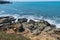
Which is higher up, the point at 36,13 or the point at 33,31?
the point at 33,31

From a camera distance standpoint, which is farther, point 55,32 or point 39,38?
point 55,32

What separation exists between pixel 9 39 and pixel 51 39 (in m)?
6.25

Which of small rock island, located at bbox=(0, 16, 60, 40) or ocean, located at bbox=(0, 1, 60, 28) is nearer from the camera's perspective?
small rock island, located at bbox=(0, 16, 60, 40)

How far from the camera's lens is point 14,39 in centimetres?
989

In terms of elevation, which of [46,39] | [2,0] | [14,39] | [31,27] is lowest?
[2,0]

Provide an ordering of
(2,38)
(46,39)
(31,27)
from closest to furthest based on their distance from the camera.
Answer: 1. (2,38)
2. (46,39)
3. (31,27)

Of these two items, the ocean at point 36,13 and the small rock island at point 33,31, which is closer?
the small rock island at point 33,31

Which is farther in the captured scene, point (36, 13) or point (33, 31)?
point (36, 13)

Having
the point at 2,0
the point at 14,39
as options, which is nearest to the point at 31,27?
the point at 14,39

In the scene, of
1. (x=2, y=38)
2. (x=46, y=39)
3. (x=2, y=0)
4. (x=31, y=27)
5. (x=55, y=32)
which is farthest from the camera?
(x=2, y=0)

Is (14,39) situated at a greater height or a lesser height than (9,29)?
greater

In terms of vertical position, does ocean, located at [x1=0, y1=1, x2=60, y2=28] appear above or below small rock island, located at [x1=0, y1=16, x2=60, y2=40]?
below

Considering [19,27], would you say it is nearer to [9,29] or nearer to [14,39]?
[9,29]

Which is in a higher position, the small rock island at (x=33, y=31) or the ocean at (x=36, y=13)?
the small rock island at (x=33, y=31)
